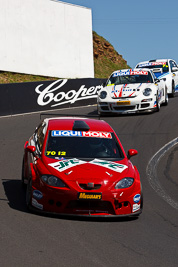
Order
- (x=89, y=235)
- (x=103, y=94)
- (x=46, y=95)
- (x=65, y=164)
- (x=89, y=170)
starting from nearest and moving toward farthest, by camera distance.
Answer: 1. (x=89, y=235)
2. (x=89, y=170)
3. (x=65, y=164)
4. (x=103, y=94)
5. (x=46, y=95)

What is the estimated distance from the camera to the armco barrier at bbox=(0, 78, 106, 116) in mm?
20266

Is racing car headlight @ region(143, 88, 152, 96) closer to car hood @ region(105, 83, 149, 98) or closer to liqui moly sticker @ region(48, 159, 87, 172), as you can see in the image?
car hood @ region(105, 83, 149, 98)

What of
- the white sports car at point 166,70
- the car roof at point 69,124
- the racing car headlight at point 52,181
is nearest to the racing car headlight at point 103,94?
the white sports car at point 166,70

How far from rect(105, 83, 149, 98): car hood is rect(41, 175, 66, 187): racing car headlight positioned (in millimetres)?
11241

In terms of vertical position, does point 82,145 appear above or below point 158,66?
below

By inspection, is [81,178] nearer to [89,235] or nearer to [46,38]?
[89,235]

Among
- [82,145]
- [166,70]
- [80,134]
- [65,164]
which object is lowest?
[65,164]

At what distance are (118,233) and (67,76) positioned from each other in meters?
31.3

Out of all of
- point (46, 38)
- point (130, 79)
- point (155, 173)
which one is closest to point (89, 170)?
point (155, 173)

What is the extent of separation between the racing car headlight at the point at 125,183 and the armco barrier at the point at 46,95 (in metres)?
13.2

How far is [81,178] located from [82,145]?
1.11 meters

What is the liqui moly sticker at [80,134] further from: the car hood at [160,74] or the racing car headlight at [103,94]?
the car hood at [160,74]

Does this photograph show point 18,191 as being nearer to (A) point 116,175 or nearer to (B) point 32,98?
(A) point 116,175

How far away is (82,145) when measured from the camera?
27.0ft
